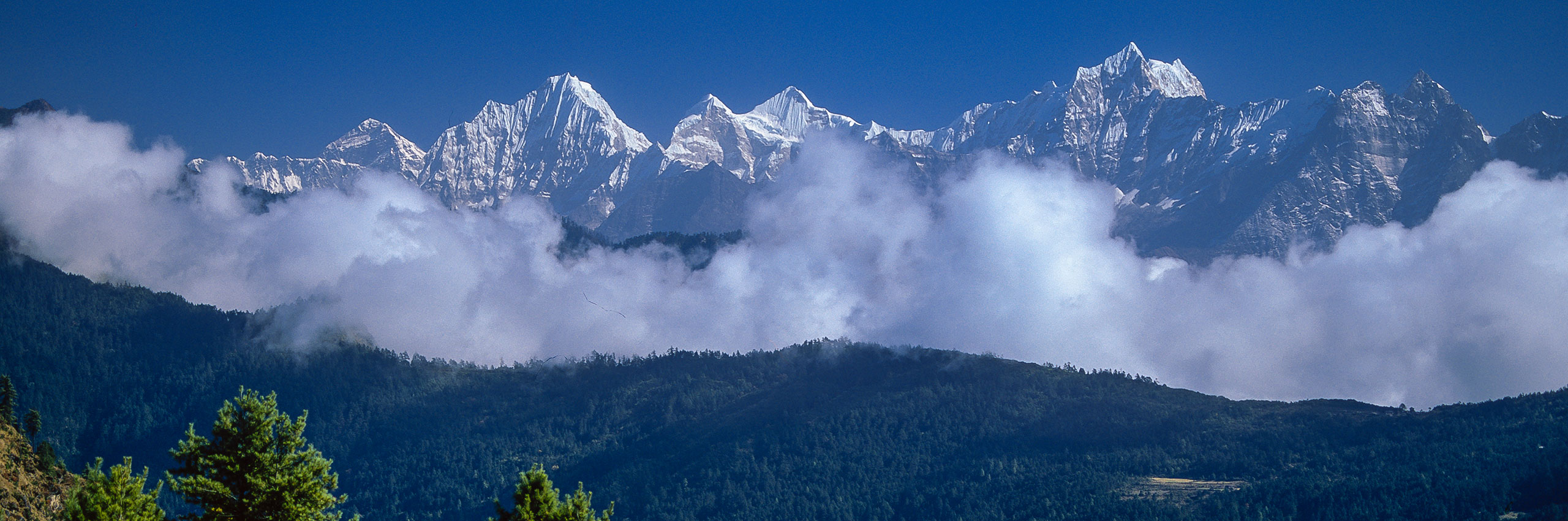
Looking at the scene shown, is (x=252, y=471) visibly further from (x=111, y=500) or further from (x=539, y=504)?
(x=539, y=504)

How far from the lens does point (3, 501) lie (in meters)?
172

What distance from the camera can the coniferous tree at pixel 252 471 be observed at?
232 feet

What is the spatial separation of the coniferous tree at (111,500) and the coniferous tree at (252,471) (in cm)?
215

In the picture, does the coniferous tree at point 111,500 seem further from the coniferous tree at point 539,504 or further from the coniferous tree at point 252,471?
the coniferous tree at point 539,504

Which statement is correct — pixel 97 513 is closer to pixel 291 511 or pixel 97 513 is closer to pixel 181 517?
pixel 181 517

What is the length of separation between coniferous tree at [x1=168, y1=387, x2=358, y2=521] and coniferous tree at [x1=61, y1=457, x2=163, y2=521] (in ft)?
7.05

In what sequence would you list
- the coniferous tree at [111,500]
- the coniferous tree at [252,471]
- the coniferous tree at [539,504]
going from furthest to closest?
the coniferous tree at [539,504]
the coniferous tree at [252,471]
the coniferous tree at [111,500]

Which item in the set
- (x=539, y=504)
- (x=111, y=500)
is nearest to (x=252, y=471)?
(x=111, y=500)

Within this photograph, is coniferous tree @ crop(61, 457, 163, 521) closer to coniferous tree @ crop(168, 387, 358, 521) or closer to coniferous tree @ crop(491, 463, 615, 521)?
coniferous tree @ crop(168, 387, 358, 521)

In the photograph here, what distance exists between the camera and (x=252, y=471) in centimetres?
7156

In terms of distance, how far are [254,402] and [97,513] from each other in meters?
10.5

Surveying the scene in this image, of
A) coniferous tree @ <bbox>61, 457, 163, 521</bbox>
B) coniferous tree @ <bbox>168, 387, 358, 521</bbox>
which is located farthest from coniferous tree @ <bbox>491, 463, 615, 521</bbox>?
coniferous tree @ <bbox>61, 457, 163, 521</bbox>

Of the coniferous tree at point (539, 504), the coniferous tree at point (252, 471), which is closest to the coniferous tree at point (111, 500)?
the coniferous tree at point (252, 471)

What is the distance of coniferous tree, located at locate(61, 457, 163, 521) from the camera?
6944 centimetres
